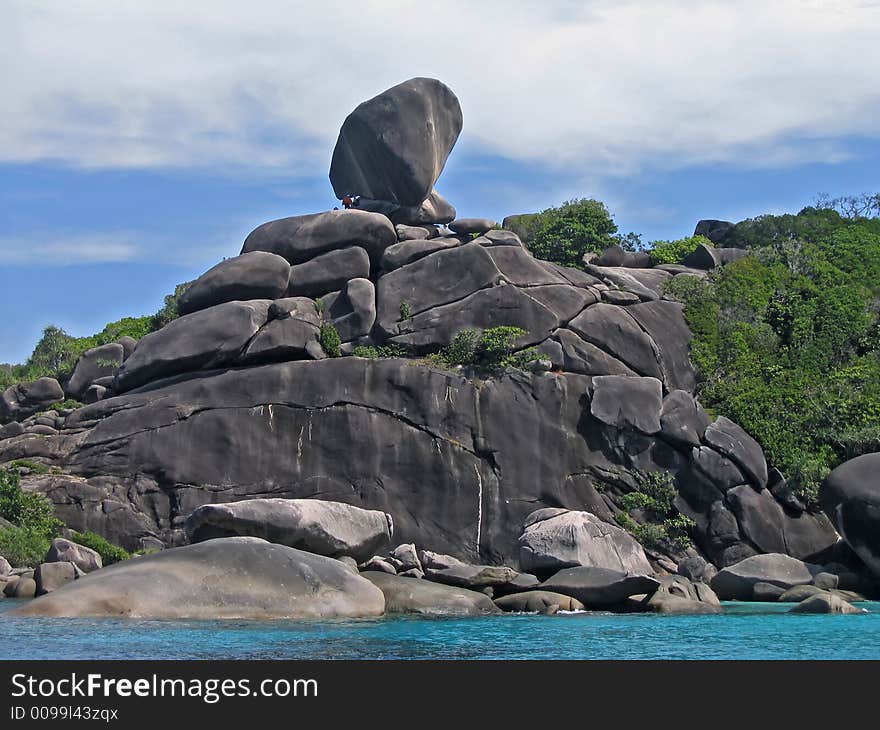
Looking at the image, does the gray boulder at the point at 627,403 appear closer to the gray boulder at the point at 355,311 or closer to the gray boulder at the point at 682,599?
the gray boulder at the point at 682,599

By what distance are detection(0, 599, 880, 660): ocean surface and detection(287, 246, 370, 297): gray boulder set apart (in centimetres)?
2026

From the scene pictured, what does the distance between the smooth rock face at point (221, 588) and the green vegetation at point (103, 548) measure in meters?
10.7

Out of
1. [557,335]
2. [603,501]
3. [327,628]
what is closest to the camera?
[327,628]

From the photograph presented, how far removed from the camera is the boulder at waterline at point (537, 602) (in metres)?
26.8

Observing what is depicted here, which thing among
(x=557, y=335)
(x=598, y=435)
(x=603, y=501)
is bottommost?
(x=603, y=501)

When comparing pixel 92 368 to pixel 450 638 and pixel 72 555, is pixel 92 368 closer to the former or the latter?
pixel 72 555

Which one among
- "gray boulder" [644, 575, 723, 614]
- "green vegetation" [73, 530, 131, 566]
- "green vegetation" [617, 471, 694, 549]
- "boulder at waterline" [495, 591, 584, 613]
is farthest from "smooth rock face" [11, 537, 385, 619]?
"green vegetation" [617, 471, 694, 549]

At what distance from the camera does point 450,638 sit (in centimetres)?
2025

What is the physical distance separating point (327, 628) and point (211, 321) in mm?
20773

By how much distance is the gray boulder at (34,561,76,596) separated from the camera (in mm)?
28438

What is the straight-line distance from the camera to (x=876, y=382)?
133 ft

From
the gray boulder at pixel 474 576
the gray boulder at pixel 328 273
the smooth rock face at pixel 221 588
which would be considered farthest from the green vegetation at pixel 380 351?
the smooth rock face at pixel 221 588
